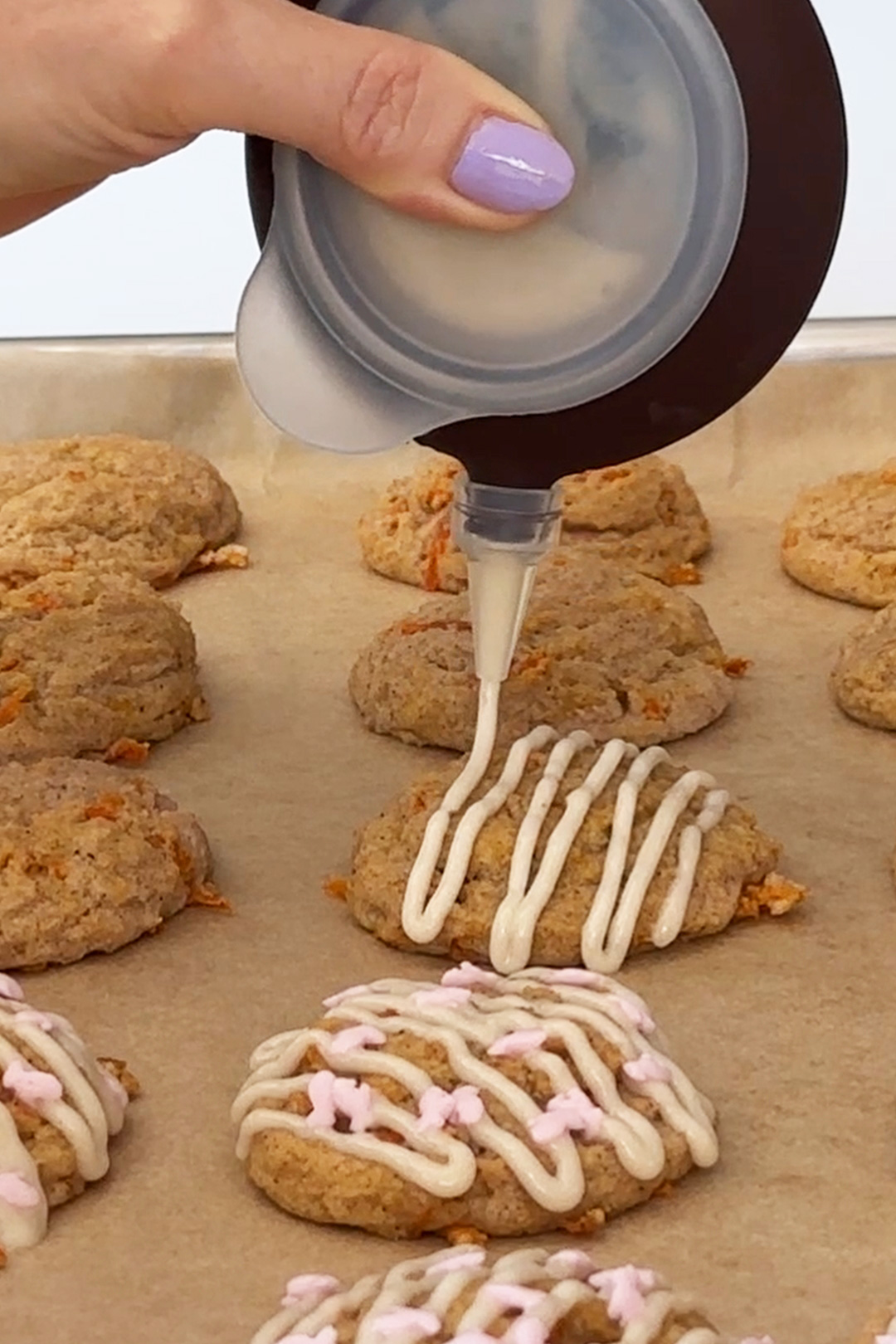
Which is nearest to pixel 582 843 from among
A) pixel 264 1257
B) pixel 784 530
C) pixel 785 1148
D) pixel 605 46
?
pixel 785 1148

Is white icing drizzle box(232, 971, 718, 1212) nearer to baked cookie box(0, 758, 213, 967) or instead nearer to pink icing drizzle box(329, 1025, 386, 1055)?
pink icing drizzle box(329, 1025, 386, 1055)

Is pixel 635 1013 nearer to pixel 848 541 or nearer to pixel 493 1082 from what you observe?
pixel 493 1082

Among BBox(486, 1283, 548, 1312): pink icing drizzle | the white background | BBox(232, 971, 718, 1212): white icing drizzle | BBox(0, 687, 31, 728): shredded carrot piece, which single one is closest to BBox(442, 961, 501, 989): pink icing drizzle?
BBox(232, 971, 718, 1212): white icing drizzle

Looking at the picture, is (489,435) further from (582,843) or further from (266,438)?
(266,438)

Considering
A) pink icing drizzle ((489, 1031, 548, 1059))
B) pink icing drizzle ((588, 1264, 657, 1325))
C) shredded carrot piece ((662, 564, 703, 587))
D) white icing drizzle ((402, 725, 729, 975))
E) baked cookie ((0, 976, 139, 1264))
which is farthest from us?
shredded carrot piece ((662, 564, 703, 587))

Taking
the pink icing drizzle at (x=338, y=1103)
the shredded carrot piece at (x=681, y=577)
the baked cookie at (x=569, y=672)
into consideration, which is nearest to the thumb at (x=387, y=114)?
the pink icing drizzle at (x=338, y=1103)

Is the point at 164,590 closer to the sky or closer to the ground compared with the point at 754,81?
closer to the ground

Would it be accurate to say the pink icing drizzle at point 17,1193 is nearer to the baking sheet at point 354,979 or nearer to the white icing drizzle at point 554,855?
the baking sheet at point 354,979
